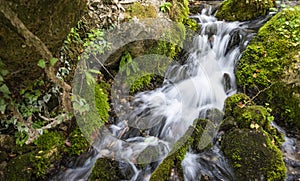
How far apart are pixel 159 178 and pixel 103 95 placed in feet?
5.76

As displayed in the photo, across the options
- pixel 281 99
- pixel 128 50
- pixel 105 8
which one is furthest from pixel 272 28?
pixel 105 8

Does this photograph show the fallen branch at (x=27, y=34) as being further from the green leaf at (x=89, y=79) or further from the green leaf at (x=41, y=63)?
the green leaf at (x=89, y=79)

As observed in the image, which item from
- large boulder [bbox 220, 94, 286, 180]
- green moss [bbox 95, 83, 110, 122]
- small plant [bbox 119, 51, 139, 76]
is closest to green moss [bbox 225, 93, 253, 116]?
large boulder [bbox 220, 94, 286, 180]

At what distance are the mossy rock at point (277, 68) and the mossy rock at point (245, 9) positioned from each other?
77 cm

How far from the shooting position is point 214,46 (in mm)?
6258

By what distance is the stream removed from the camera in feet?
12.7

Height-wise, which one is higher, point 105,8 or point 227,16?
point 105,8

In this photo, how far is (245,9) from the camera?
6656mm

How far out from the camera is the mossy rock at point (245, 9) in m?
6.59

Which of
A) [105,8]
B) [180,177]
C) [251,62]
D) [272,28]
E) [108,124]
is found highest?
[105,8]

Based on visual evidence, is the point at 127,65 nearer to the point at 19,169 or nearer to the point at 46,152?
the point at 46,152

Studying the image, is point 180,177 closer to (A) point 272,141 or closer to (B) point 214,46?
(A) point 272,141

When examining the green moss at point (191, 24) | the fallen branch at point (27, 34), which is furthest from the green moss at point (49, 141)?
the green moss at point (191, 24)

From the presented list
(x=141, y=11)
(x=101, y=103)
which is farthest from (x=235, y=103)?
(x=141, y=11)
